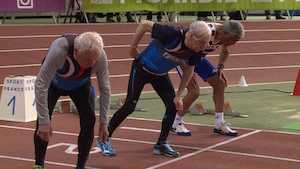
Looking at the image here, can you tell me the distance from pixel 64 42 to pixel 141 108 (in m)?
4.80

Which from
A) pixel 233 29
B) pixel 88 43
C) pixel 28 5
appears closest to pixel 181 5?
pixel 28 5

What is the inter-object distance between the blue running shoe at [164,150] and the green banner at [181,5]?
281 inches

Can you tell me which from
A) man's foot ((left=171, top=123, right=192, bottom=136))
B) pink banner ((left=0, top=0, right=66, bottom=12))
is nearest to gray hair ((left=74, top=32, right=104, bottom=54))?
man's foot ((left=171, top=123, right=192, bottom=136))

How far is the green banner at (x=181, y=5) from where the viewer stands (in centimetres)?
1246

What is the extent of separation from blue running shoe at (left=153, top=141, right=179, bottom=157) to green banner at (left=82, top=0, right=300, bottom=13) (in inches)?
281

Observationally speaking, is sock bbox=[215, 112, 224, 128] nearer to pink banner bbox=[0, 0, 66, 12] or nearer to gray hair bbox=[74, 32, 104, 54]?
gray hair bbox=[74, 32, 104, 54]

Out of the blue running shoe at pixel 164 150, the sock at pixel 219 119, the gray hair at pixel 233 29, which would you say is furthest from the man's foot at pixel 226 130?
the gray hair at pixel 233 29

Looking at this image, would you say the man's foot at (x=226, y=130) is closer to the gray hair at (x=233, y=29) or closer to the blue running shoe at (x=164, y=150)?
the blue running shoe at (x=164, y=150)

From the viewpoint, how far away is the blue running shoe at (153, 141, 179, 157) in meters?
5.86

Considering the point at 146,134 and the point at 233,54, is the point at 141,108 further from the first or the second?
the point at 233,54

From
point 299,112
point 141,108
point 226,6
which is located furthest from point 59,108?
point 226,6

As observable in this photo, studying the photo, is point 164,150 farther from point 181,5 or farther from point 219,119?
point 181,5

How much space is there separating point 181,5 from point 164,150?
8256 mm

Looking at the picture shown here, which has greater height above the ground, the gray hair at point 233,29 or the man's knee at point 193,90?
the gray hair at point 233,29
